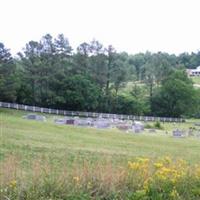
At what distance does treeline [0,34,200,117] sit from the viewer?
68938 mm

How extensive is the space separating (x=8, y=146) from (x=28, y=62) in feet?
175

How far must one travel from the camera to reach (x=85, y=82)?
73500 millimetres

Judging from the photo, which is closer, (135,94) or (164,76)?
(135,94)

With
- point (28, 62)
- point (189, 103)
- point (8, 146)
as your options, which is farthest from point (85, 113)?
point (8, 146)

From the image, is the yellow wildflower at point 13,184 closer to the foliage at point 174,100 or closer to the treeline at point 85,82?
the treeline at point 85,82

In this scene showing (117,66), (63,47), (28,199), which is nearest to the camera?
(28,199)

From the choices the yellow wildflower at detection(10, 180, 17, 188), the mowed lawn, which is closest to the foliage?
the mowed lawn

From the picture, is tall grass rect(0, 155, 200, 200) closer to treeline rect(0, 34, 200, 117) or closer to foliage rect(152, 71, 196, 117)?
treeline rect(0, 34, 200, 117)

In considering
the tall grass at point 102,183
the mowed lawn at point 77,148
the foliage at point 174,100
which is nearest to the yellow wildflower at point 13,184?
the tall grass at point 102,183

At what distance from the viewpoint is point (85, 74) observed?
7812cm

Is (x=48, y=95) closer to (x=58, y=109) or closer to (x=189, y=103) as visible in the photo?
(x=58, y=109)

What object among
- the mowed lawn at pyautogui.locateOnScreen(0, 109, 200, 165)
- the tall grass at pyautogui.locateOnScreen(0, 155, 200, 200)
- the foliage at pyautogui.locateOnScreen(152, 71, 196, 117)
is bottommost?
the mowed lawn at pyautogui.locateOnScreen(0, 109, 200, 165)

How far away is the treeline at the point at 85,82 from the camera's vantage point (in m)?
68.9

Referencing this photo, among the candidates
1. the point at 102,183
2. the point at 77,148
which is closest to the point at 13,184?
the point at 102,183
